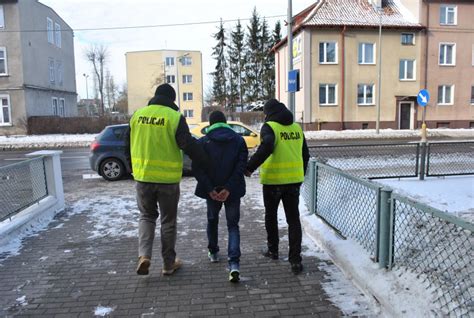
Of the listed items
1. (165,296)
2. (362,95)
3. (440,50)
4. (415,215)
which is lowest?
(165,296)

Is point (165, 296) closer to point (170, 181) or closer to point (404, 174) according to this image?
point (170, 181)

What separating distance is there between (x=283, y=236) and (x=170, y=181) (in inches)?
86.1

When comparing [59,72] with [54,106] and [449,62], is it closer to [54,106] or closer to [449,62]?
[54,106]

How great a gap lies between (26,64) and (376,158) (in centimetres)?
2876

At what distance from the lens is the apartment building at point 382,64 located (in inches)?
1174

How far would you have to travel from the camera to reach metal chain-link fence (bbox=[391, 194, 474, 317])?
3.04m

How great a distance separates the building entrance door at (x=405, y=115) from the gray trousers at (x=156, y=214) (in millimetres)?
30067

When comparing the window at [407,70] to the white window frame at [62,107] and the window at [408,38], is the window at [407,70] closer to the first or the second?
the window at [408,38]

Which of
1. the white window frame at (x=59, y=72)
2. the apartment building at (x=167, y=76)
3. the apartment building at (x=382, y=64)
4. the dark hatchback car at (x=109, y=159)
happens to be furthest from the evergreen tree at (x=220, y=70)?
the dark hatchback car at (x=109, y=159)

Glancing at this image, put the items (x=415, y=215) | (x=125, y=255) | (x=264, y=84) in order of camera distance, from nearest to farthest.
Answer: (x=415, y=215) < (x=125, y=255) < (x=264, y=84)

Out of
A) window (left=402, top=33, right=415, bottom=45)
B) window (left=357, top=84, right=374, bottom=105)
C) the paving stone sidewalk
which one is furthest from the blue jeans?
window (left=402, top=33, right=415, bottom=45)

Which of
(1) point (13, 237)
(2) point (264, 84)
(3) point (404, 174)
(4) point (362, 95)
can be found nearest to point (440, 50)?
(4) point (362, 95)

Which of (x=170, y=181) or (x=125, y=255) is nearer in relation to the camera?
(x=170, y=181)

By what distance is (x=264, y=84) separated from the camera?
51.8 meters
